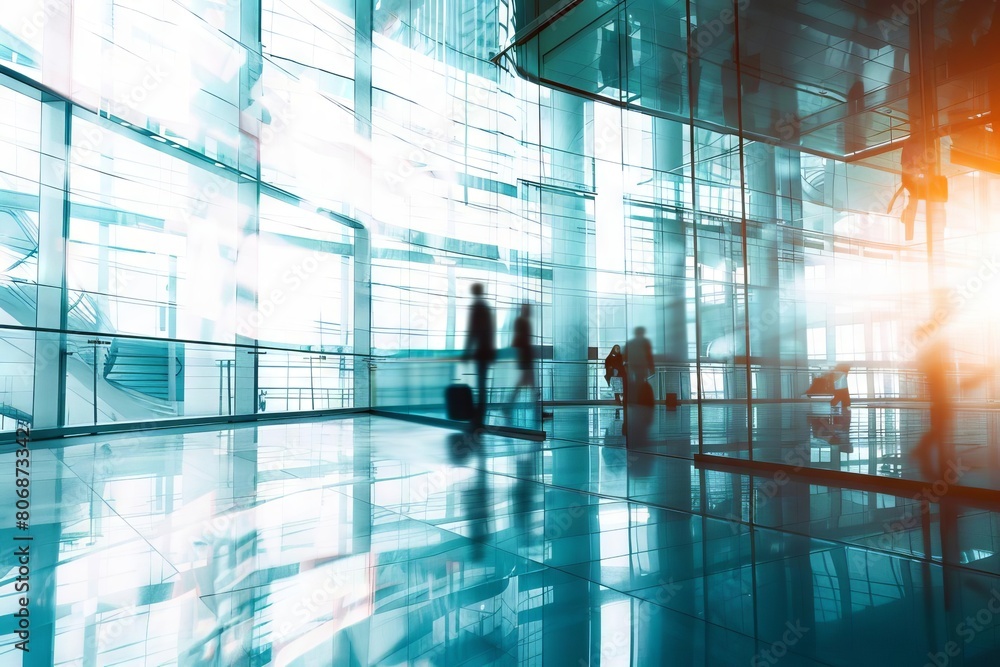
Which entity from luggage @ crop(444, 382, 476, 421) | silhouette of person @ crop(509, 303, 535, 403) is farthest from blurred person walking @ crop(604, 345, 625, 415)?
luggage @ crop(444, 382, 476, 421)

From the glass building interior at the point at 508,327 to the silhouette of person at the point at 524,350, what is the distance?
34 mm

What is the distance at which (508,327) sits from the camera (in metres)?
6.87

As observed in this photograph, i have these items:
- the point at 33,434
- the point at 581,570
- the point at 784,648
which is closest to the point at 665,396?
the point at 581,570

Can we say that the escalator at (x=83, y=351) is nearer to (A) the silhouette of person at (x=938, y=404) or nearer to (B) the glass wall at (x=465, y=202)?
(B) the glass wall at (x=465, y=202)

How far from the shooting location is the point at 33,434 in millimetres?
6113

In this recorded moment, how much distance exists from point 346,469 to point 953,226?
12.6 ft

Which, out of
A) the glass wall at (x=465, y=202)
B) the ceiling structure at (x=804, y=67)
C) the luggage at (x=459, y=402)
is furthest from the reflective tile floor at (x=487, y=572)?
the luggage at (x=459, y=402)

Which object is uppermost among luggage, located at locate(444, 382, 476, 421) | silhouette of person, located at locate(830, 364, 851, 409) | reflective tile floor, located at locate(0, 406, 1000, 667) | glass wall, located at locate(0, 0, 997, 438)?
glass wall, located at locate(0, 0, 997, 438)

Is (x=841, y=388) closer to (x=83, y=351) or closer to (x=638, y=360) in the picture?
(x=638, y=360)

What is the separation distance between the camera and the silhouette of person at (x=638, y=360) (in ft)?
17.7

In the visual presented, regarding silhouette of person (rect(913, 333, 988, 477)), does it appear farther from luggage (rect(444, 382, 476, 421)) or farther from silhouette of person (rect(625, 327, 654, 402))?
luggage (rect(444, 382, 476, 421))

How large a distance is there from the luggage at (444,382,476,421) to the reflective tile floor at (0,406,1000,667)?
349cm

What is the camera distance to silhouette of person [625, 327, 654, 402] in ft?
17.7

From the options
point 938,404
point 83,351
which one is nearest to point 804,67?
point 938,404
